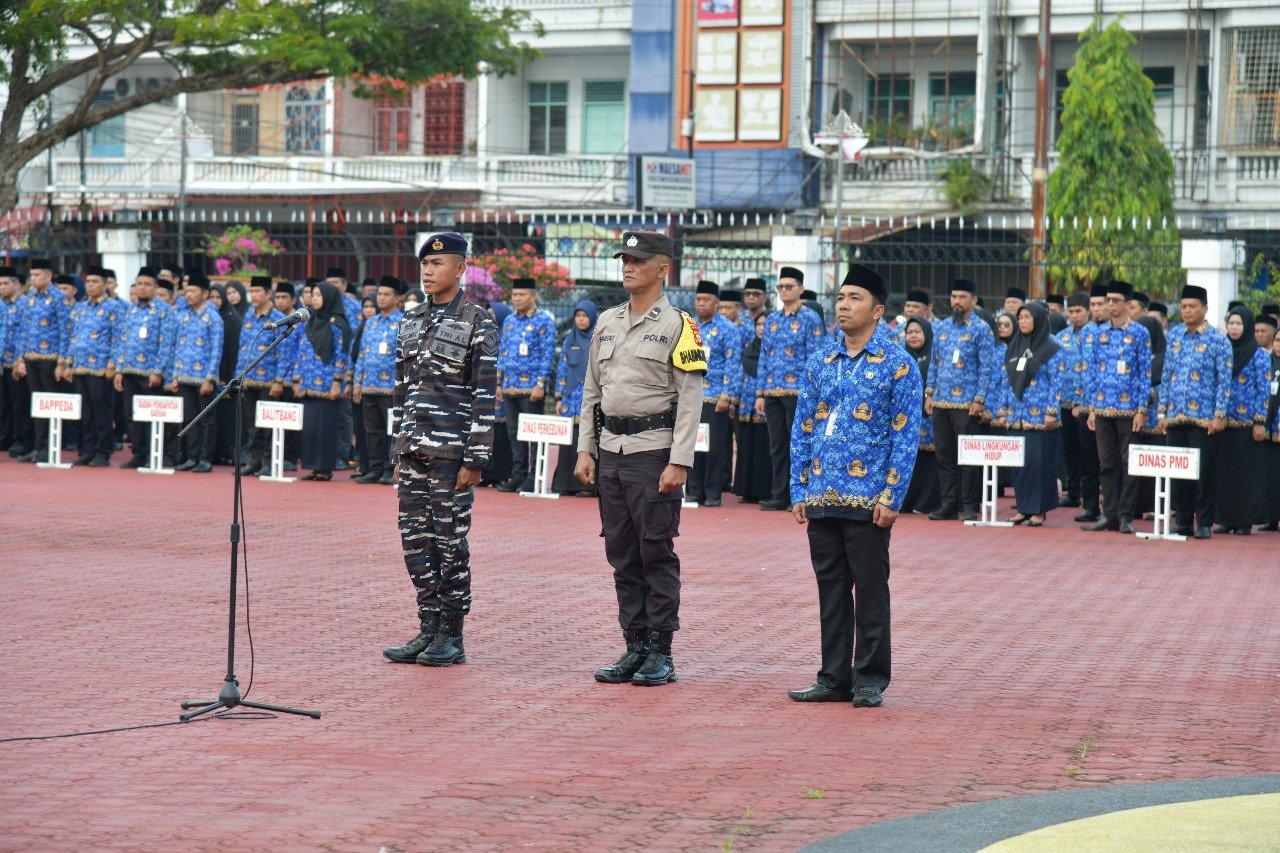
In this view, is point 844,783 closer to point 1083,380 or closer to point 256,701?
point 256,701

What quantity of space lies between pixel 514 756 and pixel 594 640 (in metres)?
2.89

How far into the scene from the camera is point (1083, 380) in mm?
17594

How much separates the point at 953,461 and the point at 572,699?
10.0 m

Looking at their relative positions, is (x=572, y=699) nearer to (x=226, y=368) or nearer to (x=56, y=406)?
(x=56, y=406)

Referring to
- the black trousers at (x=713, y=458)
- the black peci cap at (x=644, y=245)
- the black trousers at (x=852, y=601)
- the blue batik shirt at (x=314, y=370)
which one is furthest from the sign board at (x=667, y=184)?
the black trousers at (x=852, y=601)

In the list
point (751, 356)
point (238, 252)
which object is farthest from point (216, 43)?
point (751, 356)

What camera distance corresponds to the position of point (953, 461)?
58.2 feet

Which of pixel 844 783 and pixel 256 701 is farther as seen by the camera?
pixel 256 701

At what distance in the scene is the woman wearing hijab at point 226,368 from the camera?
70.4 ft

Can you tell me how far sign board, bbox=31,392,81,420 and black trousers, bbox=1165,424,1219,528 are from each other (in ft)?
38.6

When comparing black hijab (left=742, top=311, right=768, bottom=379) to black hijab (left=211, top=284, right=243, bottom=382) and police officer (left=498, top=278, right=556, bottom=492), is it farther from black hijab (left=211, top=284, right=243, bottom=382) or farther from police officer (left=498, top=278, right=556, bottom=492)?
black hijab (left=211, top=284, right=243, bottom=382)

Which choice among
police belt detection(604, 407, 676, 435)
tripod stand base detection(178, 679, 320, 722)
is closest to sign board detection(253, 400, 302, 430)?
police belt detection(604, 407, 676, 435)

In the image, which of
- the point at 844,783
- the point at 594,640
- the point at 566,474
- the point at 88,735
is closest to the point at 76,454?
the point at 566,474

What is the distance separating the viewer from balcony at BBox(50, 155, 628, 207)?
130ft
